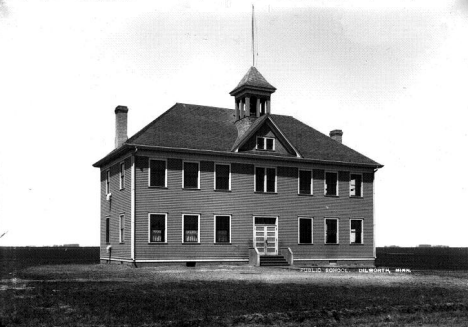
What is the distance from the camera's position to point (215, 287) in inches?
705

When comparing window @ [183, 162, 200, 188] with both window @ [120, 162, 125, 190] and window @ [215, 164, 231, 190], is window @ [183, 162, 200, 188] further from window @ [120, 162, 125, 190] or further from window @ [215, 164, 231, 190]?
window @ [120, 162, 125, 190]

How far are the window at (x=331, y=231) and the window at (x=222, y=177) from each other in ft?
23.7

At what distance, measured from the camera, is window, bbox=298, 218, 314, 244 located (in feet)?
116

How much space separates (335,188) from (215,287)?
65.9 feet

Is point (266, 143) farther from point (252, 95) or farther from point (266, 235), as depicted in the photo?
point (266, 235)

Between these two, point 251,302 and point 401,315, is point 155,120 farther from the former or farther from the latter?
point 401,315

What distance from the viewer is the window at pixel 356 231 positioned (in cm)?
3719

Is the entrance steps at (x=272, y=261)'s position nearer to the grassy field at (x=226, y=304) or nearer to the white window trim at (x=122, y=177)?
the white window trim at (x=122, y=177)

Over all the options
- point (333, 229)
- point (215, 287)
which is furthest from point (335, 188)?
point (215, 287)

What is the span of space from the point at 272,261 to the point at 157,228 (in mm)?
6958

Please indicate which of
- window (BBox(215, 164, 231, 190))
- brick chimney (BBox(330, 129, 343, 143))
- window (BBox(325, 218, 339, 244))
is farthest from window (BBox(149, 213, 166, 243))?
brick chimney (BBox(330, 129, 343, 143))

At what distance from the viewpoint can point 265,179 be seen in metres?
34.4

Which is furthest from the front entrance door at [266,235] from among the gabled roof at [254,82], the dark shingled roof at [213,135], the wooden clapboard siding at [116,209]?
the gabled roof at [254,82]

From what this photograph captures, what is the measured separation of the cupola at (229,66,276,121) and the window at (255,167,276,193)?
3941 mm
